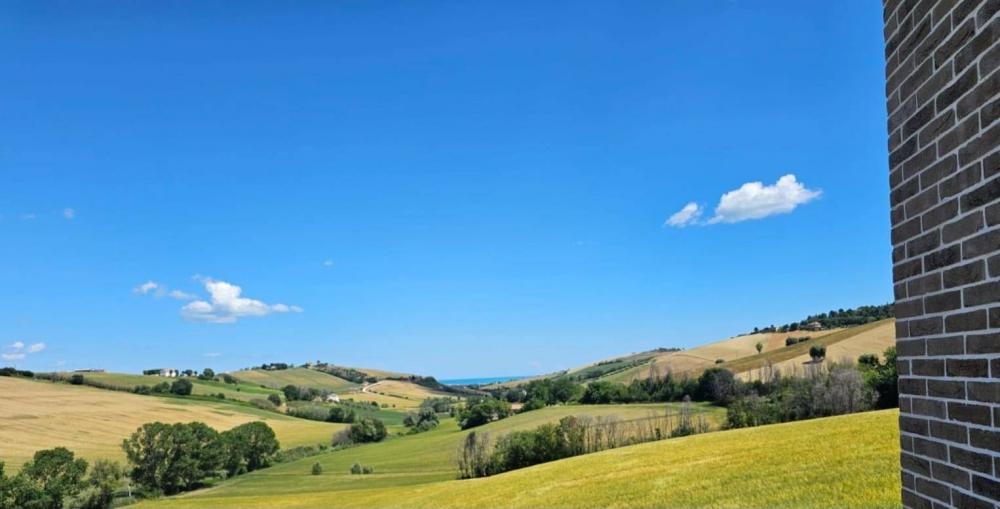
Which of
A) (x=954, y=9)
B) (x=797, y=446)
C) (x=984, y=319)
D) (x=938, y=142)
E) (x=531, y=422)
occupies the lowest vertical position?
(x=531, y=422)

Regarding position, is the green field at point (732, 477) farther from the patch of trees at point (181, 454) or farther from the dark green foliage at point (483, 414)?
the dark green foliage at point (483, 414)

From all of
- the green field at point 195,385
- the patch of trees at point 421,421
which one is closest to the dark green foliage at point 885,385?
the patch of trees at point 421,421

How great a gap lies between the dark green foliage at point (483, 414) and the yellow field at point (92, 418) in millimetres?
19206

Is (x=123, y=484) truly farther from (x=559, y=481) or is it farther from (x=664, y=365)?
(x=664, y=365)

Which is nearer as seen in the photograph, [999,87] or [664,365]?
[999,87]

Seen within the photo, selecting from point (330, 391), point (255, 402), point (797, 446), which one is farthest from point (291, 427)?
point (797, 446)

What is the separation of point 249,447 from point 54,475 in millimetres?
20763

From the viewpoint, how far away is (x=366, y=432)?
88625mm

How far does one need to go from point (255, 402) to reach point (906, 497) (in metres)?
110

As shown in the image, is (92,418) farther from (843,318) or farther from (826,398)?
(843,318)

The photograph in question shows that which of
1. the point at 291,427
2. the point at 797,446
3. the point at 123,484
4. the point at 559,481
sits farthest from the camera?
the point at 291,427

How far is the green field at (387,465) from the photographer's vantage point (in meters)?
55.4

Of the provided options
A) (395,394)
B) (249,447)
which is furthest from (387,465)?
(395,394)

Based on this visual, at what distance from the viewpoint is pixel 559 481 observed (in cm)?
2466
